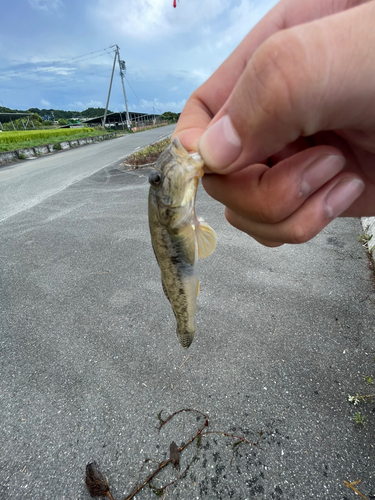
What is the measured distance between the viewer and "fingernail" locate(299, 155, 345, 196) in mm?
1363

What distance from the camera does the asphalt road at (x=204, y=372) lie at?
2234mm

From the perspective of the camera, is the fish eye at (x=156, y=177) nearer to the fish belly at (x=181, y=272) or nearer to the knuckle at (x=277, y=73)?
the fish belly at (x=181, y=272)

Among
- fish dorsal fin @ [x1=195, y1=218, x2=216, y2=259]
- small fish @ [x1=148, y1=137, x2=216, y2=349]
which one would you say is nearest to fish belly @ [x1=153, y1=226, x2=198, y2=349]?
small fish @ [x1=148, y1=137, x2=216, y2=349]

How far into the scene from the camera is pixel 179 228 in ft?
5.99

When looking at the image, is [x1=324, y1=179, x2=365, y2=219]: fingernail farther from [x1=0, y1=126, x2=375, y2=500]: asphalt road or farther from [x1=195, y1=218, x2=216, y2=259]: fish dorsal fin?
[x1=0, y1=126, x2=375, y2=500]: asphalt road

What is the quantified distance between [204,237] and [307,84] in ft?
4.13

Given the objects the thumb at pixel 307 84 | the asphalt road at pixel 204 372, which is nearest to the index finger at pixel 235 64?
the thumb at pixel 307 84

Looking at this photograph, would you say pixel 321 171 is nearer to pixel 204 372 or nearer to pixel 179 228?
pixel 179 228

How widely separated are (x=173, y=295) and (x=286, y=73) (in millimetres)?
1567

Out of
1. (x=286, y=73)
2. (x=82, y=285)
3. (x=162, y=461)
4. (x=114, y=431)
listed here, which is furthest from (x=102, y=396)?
(x=286, y=73)

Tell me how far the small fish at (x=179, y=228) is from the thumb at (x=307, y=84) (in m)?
0.43

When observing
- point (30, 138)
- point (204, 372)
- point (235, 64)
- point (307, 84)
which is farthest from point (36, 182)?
point (30, 138)

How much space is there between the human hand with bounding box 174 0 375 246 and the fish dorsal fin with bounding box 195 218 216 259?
22cm

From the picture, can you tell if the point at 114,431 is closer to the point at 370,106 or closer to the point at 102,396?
the point at 102,396
